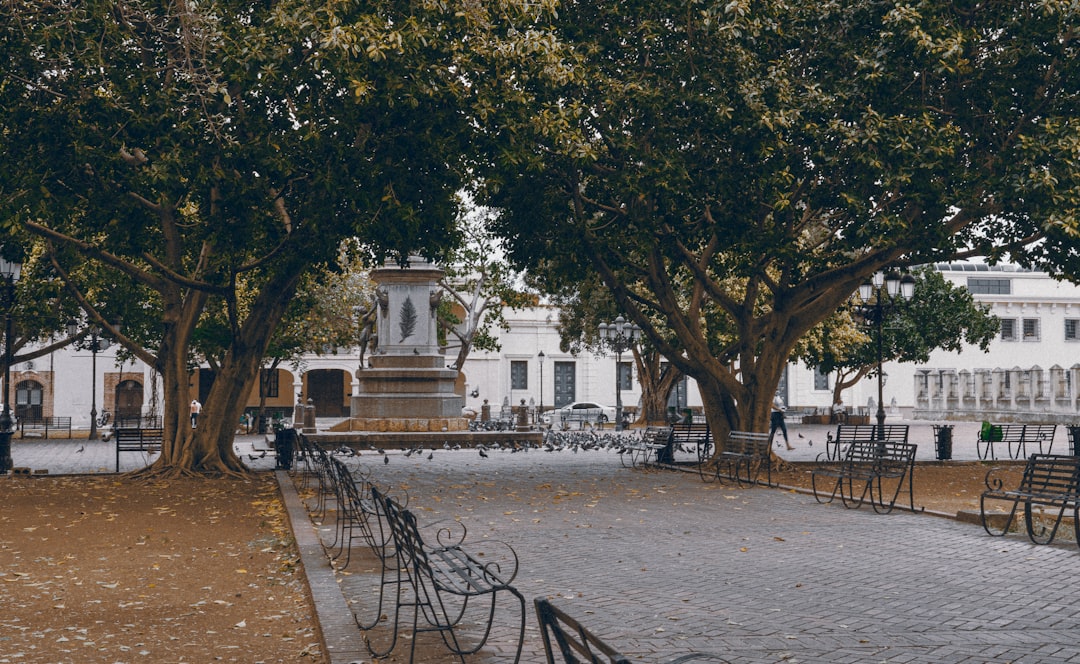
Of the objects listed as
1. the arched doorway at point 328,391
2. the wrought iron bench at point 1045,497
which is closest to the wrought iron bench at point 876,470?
the wrought iron bench at point 1045,497

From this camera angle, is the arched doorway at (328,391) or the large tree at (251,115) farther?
the arched doorway at (328,391)

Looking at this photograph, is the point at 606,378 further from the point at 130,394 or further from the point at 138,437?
the point at 138,437

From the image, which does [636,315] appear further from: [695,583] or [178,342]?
[695,583]

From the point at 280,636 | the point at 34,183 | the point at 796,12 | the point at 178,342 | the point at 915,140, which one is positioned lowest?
the point at 280,636

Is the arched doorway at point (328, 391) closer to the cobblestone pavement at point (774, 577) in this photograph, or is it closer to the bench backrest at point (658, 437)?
the bench backrest at point (658, 437)

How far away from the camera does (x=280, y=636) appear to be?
690 centimetres

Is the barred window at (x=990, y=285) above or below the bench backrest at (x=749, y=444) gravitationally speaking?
above

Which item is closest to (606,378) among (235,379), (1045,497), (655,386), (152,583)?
(655,386)

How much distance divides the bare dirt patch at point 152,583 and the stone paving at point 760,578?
0.43m

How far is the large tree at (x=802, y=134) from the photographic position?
16.1 metres

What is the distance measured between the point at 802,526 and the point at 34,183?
1075 centimetres

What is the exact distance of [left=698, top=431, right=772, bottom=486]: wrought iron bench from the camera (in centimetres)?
1705

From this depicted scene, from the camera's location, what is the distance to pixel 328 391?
6234cm

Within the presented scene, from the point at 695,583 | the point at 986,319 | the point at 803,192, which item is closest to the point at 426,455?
the point at 803,192
